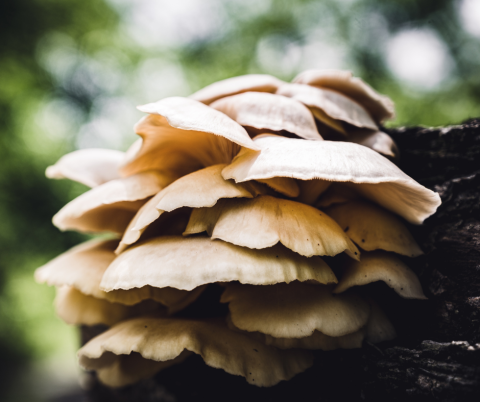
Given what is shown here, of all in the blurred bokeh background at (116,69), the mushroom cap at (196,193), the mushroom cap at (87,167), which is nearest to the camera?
the mushroom cap at (196,193)

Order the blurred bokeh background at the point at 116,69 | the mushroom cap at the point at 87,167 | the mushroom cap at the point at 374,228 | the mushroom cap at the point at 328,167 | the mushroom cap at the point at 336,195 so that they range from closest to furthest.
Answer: the mushroom cap at the point at 328,167
the mushroom cap at the point at 374,228
the mushroom cap at the point at 336,195
the mushroom cap at the point at 87,167
the blurred bokeh background at the point at 116,69

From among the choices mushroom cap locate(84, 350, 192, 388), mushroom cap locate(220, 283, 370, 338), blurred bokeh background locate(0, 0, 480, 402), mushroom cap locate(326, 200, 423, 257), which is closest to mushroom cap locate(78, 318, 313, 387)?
mushroom cap locate(220, 283, 370, 338)

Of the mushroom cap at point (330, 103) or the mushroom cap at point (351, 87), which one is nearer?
the mushroom cap at point (330, 103)

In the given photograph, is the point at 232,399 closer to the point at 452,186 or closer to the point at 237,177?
the point at 237,177

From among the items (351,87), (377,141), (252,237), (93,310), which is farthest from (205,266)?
(351,87)

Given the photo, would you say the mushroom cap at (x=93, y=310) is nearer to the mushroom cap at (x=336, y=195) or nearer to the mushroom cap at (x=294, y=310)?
the mushroom cap at (x=294, y=310)

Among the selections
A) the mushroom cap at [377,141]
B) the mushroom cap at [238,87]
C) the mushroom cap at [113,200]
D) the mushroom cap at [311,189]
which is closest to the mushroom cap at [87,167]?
the mushroom cap at [113,200]

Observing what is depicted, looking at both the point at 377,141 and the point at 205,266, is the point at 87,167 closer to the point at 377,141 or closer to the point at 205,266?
the point at 205,266
